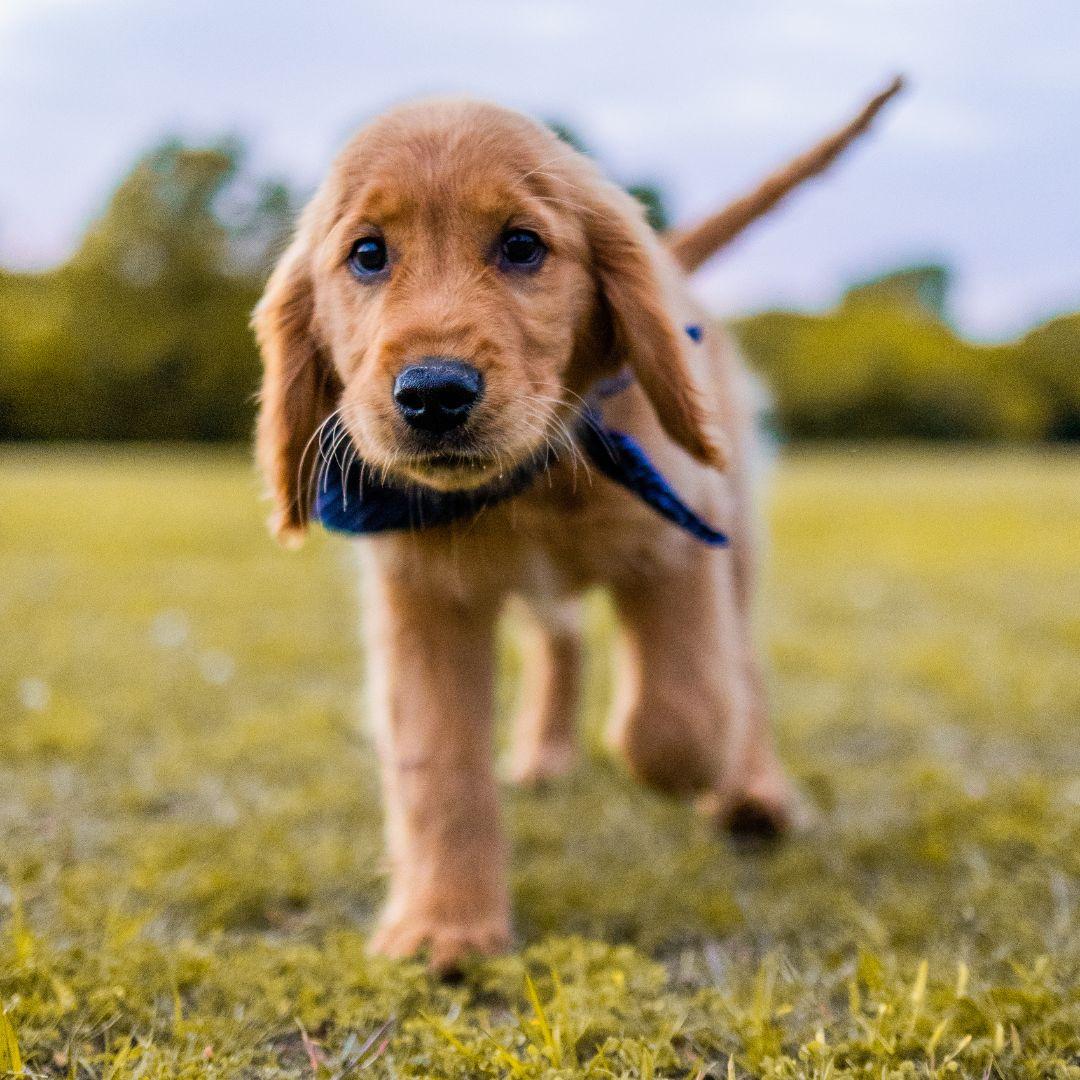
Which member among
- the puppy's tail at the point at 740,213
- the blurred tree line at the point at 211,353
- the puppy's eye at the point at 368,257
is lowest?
the blurred tree line at the point at 211,353

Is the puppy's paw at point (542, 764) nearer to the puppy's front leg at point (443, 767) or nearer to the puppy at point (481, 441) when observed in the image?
the puppy at point (481, 441)

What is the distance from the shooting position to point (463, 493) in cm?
223

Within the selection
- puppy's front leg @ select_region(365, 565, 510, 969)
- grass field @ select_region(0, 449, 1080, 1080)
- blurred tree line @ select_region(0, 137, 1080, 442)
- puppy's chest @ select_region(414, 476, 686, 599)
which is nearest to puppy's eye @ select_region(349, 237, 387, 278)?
puppy's chest @ select_region(414, 476, 686, 599)

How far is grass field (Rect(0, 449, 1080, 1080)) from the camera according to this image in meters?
1.87

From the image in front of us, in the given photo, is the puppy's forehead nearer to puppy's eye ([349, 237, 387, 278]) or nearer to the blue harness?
puppy's eye ([349, 237, 387, 278])

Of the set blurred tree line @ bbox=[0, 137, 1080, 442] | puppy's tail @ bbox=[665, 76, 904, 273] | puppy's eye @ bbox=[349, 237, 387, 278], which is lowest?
blurred tree line @ bbox=[0, 137, 1080, 442]

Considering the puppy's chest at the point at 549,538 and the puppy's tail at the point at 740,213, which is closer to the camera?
the puppy's chest at the point at 549,538

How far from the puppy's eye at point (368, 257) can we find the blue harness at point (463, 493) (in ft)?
0.94

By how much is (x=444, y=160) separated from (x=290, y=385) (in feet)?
1.78

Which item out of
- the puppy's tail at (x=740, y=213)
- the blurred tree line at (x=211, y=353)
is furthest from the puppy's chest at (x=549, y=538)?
the blurred tree line at (x=211, y=353)

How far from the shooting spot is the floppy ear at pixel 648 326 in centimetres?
218

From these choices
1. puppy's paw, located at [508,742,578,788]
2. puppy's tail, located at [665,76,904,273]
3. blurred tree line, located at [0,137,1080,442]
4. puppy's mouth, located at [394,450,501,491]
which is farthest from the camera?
blurred tree line, located at [0,137,1080,442]

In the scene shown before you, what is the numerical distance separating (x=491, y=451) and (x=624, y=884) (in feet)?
4.16

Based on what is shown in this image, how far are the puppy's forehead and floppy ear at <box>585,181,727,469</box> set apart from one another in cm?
16
